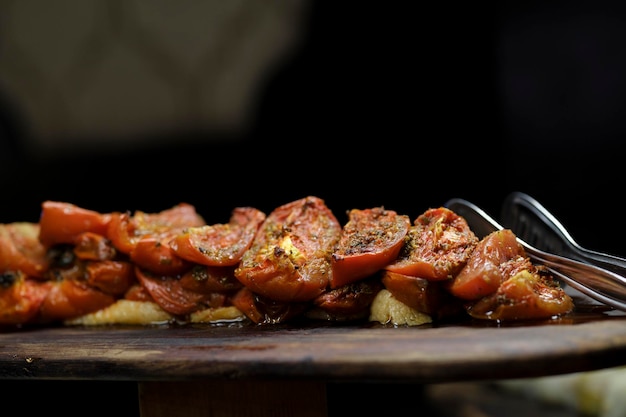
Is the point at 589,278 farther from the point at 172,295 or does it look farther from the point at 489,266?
the point at 172,295

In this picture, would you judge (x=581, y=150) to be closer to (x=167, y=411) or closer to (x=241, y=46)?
(x=241, y=46)

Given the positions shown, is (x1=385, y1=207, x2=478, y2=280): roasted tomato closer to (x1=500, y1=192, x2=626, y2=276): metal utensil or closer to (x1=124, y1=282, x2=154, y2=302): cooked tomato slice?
(x1=500, y1=192, x2=626, y2=276): metal utensil

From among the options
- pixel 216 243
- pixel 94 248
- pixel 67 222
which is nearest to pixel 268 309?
pixel 216 243

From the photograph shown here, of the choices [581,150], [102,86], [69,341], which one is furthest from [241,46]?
[69,341]

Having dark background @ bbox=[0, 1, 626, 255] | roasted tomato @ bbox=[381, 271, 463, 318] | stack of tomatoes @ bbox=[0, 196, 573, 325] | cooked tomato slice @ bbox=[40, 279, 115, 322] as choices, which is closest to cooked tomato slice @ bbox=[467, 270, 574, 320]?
stack of tomatoes @ bbox=[0, 196, 573, 325]

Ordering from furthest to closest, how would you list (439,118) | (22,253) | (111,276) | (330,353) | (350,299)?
(439,118) < (22,253) < (111,276) < (350,299) < (330,353)

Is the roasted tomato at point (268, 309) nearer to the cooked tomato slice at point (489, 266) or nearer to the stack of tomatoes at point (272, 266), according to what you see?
the stack of tomatoes at point (272, 266)

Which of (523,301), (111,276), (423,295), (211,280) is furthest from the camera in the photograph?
Result: (111,276)
